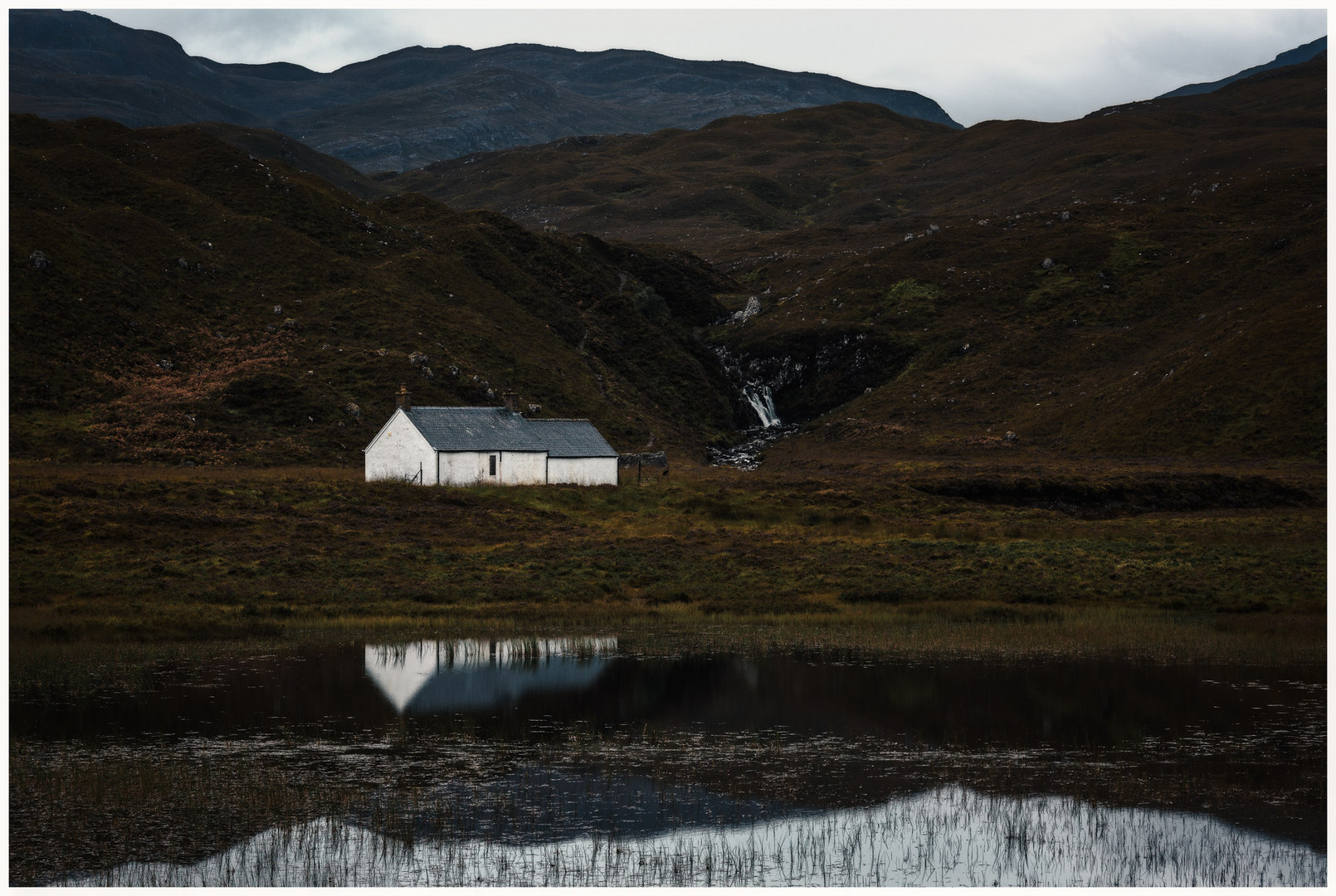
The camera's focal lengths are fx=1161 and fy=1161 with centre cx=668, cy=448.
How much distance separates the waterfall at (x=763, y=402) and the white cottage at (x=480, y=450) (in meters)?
60.2

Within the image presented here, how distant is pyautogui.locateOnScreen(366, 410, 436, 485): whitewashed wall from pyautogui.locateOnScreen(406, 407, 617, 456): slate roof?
65 centimetres

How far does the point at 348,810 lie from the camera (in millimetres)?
20297

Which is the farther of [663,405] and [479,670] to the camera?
[663,405]

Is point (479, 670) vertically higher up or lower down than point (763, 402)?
lower down

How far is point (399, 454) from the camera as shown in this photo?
6844 cm

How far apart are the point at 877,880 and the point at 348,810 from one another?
9.14 m

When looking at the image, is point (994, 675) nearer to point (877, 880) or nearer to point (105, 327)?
point (877, 880)

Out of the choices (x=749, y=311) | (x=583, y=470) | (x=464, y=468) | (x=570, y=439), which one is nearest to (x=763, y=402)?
(x=749, y=311)

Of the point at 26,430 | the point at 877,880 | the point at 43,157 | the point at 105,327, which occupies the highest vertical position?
the point at 43,157

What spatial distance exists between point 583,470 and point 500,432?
574 cm

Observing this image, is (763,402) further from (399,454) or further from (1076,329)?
(399,454)

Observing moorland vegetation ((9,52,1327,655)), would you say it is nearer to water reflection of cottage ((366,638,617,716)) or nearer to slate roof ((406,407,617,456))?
water reflection of cottage ((366,638,617,716))

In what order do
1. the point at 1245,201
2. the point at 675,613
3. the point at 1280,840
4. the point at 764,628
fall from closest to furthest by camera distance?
the point at 1280,840 → the point at 764,628 → the point at 675,613 → the point at 1245,201

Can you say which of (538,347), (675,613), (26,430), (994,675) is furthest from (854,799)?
(538,347)
